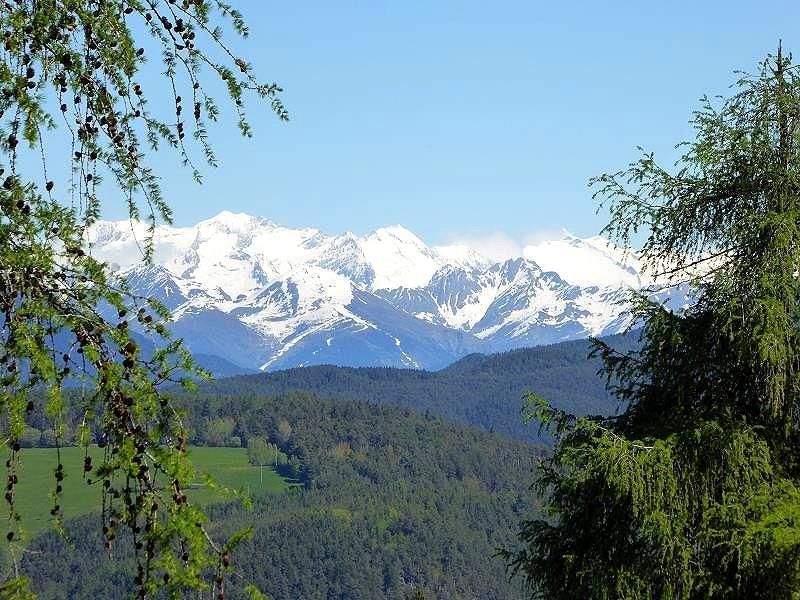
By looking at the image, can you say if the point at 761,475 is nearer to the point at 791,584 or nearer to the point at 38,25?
the point at 791,584

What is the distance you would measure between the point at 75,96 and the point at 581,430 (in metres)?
8.20

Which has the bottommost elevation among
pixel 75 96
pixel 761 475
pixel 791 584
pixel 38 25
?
pixel 791 584

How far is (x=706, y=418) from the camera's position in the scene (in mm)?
10148

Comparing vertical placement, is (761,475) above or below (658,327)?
below

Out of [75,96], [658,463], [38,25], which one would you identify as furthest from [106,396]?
[658,463]

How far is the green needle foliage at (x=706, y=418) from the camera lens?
9352mm

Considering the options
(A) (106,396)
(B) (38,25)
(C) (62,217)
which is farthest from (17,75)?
(A) (106,396)

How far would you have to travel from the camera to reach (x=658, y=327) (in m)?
10.7

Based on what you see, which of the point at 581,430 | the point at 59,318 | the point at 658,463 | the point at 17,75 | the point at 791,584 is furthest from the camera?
the point at 581,430

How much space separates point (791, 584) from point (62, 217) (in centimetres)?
775

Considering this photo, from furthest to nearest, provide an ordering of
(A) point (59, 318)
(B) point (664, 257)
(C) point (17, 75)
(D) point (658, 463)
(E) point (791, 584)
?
(B) point (664, 257)
(D) point (658, 463)
(E) point (791, 584)
(C) point (17, 75)
(A) point (59, 318)

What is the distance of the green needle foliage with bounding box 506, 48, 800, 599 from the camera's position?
9.35m

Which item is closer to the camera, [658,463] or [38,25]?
[38,25]

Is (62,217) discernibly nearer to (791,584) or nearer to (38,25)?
(38,25)
